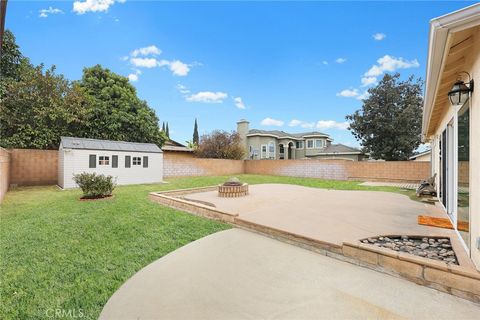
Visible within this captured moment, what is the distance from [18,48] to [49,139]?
774 centimetres

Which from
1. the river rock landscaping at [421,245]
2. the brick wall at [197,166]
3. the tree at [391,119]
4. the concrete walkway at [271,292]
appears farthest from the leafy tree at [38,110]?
the tree at [391,119]

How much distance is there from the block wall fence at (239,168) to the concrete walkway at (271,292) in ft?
31.9

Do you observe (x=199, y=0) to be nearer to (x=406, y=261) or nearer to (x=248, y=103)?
(x=406, y=261)

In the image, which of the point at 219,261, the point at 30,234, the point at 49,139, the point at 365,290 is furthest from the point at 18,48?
the point at 365,290

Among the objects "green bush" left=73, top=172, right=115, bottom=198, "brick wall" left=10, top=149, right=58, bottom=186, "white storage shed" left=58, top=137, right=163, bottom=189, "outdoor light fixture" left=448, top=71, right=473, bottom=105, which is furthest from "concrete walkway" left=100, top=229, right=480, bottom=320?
"brick wall" left=10, top=149, right=58, bottom=186

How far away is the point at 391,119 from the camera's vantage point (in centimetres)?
2028

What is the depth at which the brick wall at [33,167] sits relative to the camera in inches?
474

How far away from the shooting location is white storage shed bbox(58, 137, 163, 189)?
37.8 ft

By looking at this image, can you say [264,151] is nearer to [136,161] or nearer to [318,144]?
[318,144]

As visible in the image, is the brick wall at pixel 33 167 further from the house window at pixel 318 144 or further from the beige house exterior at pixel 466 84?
the house window at pixel 318 144

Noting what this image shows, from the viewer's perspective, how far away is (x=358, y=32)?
1223 centimetres

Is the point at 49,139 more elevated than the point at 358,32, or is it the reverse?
the point at 358,32

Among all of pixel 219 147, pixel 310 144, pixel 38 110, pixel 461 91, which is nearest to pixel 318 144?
pixel 310 144

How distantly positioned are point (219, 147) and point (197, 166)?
578 centimetres
